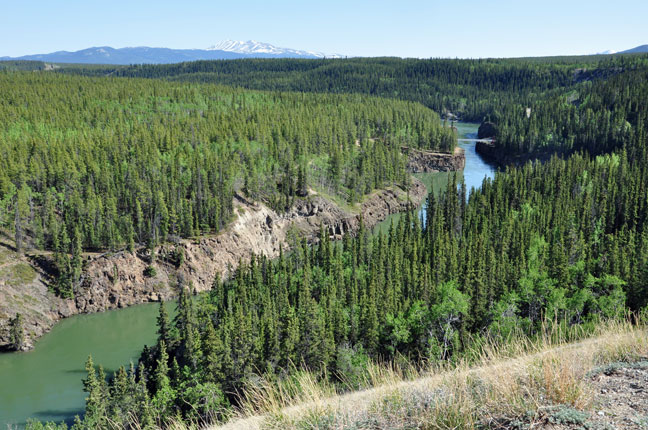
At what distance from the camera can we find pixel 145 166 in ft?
413

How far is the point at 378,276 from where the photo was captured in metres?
82.0

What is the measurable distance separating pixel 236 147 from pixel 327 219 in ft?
124

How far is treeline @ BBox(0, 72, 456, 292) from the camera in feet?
345

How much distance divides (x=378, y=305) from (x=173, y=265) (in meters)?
50.3

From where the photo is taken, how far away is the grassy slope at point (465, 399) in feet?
44.1

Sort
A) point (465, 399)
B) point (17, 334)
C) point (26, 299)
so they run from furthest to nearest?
→ point (26, 299)
point (17, 334)
point (465, 399)

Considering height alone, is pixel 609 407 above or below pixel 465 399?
below

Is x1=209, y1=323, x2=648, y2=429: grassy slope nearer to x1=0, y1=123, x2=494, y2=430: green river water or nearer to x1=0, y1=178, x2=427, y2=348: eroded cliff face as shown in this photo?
x1=0, y1=123, x2=494, y2=430: green river water

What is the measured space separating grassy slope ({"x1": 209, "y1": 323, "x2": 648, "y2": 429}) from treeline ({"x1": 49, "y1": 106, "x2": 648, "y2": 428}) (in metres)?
20.9

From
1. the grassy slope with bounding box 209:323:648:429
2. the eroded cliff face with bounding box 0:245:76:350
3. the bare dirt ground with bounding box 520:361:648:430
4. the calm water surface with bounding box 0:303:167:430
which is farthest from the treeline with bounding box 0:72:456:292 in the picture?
the bare dirt ground with bounding box 520:361:648:430

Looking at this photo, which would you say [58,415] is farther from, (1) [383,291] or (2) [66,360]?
(1) [383,291]

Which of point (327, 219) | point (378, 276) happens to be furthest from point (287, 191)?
point (378, 276)

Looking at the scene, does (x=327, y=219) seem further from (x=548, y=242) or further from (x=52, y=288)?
(x=52, y=288)

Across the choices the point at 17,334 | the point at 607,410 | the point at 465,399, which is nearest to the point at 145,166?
the point at 17,334
